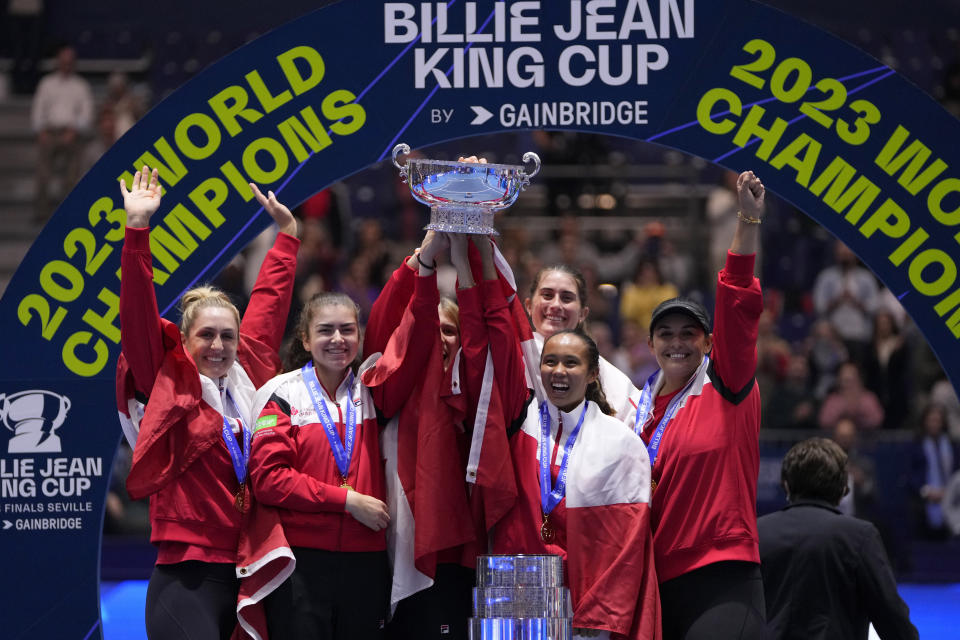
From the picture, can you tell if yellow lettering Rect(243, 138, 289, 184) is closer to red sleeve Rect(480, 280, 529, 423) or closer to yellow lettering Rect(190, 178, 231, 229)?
yellow lettering Rect(190, 178, 231, 229)

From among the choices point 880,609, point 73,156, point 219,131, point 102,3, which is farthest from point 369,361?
point 102,3

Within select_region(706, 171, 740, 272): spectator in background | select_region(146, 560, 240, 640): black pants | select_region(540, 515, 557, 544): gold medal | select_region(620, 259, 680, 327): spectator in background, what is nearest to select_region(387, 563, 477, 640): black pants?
Result: select_region(540, 515, 557, 544): gold medal

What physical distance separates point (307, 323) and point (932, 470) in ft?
20.8

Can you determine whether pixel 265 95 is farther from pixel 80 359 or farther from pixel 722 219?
pixel 722 219

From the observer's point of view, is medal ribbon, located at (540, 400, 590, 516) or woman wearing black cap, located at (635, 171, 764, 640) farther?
medal ribbon, located at (540, 400, 590, 516)

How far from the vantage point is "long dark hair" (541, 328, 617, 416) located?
457 cm

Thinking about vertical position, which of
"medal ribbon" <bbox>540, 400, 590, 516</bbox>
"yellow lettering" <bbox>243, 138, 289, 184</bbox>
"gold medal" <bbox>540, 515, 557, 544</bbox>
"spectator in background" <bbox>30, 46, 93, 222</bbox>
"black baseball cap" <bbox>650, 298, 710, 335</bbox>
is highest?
"spectator in background" <bbox>30, 46, 93, 222</bbox>

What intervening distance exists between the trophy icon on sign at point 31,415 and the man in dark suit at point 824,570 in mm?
2728

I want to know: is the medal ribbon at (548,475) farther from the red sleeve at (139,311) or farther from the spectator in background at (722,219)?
the spectator in background at (722,219)

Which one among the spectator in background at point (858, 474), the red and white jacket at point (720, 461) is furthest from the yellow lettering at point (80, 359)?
the spectator in background at point (858, 474)

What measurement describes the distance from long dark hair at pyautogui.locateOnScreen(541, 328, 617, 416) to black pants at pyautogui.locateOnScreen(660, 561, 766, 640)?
69 cm

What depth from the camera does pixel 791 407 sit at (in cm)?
1024

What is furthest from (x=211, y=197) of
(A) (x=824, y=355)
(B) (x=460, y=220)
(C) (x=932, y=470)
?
(A) (x=824, y=355)

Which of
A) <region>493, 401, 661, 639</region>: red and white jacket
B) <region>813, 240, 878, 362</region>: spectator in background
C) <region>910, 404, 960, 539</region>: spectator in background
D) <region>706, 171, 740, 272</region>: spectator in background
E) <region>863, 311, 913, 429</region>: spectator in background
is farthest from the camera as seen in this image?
<region>706, 171, 740, 272</region>: spectator in background
